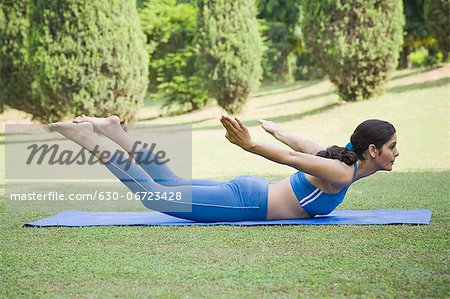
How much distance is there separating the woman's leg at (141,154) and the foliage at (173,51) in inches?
608

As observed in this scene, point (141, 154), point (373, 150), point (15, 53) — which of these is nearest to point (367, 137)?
point (373, 150)

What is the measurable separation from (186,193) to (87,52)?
34.3 ft

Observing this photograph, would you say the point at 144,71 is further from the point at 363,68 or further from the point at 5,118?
the point at 5,118

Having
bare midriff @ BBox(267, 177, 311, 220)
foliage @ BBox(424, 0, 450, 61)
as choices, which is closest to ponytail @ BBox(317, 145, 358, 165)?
bare midriff @ BBox(267, 177, 311, 220)

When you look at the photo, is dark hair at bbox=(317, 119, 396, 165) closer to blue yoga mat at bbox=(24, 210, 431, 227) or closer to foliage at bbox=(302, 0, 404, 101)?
blue yoga mat at bbox=(24, 210, 431, 227)

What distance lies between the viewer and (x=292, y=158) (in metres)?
4.60

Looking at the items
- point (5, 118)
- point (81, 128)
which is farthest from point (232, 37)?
point (81, 128)

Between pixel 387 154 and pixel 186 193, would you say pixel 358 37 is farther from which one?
pixel 186 193

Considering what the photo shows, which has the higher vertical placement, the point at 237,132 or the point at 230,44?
the point at 237,132

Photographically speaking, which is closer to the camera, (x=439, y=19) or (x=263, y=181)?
(x=263, y=181)

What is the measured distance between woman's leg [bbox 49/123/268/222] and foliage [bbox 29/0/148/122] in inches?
394

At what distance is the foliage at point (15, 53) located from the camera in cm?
1828

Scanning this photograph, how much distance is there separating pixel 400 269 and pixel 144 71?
12.5m

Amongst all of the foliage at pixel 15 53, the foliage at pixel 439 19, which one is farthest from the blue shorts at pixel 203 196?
the foliage at pixel 15 53
